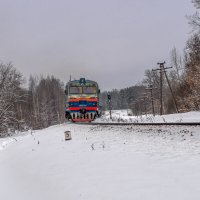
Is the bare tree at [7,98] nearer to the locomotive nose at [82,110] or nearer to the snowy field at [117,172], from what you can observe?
the locomotive nose at [82,110]

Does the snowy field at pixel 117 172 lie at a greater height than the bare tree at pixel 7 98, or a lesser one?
lesser

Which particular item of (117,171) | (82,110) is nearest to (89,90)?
(82,110)

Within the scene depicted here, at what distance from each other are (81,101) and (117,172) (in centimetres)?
1601

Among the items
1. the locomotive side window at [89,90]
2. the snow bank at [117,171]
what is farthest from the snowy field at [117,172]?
the locomotive side window at [89,90]

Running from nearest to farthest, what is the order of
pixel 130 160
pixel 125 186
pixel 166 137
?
pixel 125 186 < pixel 130 160 < pixel 166 137

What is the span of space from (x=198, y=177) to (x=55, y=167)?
4.35m

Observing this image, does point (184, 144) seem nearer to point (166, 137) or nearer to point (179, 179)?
point (166, 137)

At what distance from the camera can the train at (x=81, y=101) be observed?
21.5m

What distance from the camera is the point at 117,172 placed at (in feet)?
18.9

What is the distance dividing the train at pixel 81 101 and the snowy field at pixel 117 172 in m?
11.5

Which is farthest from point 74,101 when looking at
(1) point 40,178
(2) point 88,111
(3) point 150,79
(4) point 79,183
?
(3) point 150,79

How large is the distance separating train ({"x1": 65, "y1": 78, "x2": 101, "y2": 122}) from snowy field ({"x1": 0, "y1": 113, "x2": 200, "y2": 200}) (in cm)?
1154

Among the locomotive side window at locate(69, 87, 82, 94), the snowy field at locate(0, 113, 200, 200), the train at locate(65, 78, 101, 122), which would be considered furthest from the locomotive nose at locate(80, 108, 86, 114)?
the snowy field at locate(0, 113, 200, 200)

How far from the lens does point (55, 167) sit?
773cm
